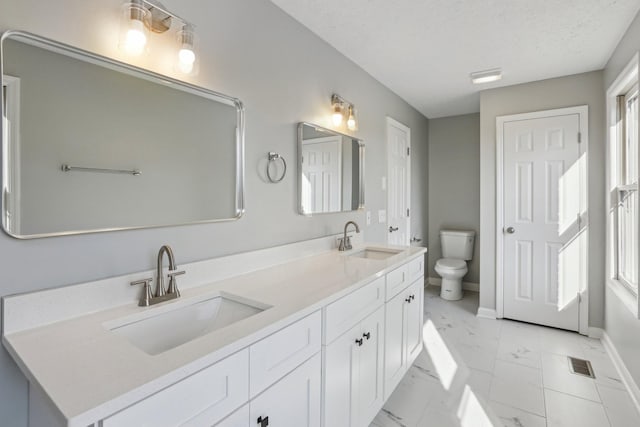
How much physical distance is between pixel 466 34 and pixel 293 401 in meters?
2.41

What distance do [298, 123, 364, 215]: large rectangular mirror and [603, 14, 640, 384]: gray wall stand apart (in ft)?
6.03

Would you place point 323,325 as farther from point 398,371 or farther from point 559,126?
point 559,126

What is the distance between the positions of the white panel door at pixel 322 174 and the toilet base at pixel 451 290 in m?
2.23

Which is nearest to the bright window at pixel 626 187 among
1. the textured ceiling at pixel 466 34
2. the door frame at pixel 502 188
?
the door frame at pixel 502 188

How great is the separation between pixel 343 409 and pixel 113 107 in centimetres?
150

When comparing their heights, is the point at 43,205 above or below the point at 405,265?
above

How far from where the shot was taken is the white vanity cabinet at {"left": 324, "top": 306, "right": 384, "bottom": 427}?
1.27 metres

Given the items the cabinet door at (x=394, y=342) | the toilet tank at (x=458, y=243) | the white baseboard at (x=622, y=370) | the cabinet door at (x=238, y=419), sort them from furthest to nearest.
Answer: the toilet tank at (x=458, y=243) → the white baseboard at (x=622, y=370) → the cabinet door at (x=394, y=342) → the cabinet door at (x=238, y=419)

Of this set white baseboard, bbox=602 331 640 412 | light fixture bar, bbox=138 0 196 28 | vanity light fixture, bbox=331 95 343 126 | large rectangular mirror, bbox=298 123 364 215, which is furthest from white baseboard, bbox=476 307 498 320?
light fixture bar, bbox=138 0 196 28

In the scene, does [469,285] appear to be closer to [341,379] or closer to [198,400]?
[341,379]

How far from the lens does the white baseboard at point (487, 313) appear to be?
129 inches

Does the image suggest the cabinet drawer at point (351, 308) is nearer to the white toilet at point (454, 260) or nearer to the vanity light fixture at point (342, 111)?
the vanity light fixture at point (342, 111)

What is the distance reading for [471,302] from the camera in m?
3.79

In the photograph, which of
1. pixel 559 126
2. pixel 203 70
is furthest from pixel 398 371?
pixel 559 126
